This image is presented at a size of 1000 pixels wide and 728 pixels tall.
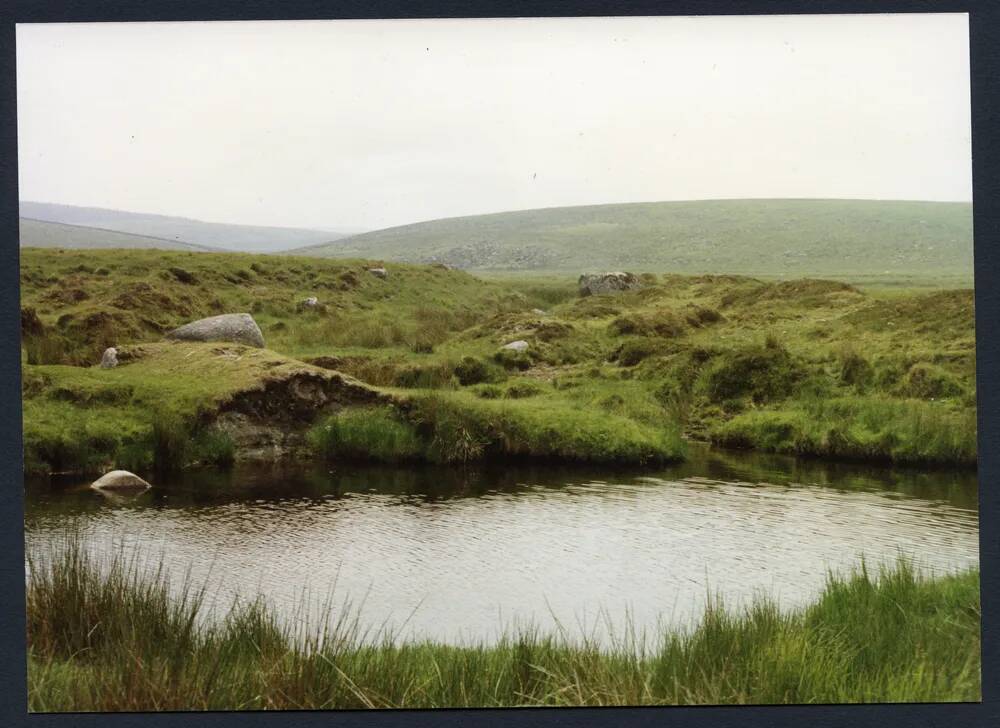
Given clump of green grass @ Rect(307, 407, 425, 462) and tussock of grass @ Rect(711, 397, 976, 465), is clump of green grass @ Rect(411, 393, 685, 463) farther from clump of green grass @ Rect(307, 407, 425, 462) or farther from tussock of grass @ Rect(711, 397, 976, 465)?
tussock of grass @ Rect(711, 397, 976, 465)

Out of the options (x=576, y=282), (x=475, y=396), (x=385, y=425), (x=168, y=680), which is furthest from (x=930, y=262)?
(x=168, y=680)

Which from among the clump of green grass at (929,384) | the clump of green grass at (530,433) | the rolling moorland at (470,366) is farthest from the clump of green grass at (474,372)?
the clump of green grass at (929,384)

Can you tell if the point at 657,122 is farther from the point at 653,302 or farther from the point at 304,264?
the point at 304,264

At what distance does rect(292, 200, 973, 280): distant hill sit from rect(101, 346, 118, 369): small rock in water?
5.70 ft

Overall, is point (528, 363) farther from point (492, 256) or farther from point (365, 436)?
point (365, 436)

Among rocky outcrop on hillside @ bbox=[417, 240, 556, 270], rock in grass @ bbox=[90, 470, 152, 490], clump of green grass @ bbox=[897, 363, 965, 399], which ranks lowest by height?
rock in grass @ bbox=[90, 470, 152, 490]

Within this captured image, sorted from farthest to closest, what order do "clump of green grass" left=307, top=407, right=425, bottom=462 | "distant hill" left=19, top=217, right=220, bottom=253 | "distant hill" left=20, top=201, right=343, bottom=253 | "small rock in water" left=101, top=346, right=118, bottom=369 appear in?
1. "clump of green grass" left=307, top=407, right=425, bottom=462
2. "small rock in water" left=101, top=346, right=118, bottom=369
3. "distant hill" left=20, top=201, right=343, bottom=253
4. "distant hill" left=19, top=217, right=220, bottom=253

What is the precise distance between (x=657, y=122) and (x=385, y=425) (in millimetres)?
3389

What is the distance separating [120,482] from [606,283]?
14.3 ft

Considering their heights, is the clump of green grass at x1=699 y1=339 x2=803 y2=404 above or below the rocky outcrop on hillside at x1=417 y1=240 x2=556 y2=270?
below

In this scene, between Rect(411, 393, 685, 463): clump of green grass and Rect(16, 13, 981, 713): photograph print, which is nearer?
Rect(16, 13, 981, 713): photograph print

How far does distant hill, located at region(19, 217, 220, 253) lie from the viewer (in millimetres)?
6884

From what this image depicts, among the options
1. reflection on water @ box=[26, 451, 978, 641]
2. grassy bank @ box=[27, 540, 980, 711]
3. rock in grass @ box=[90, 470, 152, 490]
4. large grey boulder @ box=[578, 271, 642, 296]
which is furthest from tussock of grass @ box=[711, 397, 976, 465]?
rock in grass @ box=[90, 470, 152, 490]

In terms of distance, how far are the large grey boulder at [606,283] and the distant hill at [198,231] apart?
218 cm
